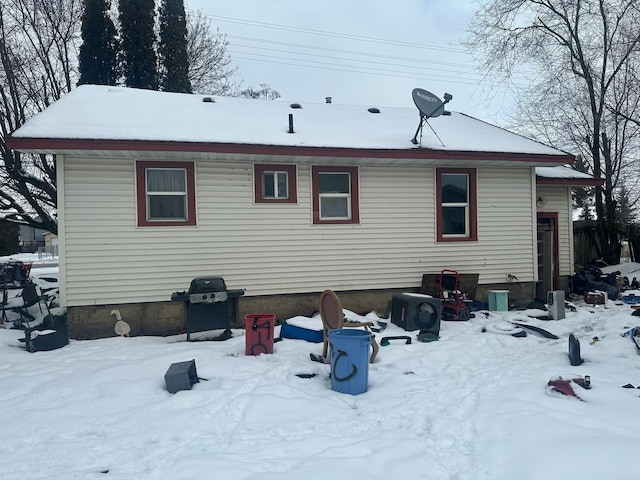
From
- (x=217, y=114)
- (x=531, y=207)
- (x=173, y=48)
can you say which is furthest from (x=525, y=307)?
(x=173, y=48)

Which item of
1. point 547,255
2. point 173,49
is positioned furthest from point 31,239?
point 547,255

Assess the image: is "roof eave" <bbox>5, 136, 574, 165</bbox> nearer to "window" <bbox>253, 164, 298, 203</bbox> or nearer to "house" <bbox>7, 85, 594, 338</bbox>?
"house" <bbox>7, 85, 594, 338</bbox>

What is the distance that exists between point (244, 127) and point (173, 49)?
11.2 m

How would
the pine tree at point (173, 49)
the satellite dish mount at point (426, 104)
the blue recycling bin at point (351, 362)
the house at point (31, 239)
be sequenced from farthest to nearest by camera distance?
the house at point (31, 239)
the pine tree at point (173, 49)
the satellite dish mount at point (426, 104)
the blue recycling bin at point (351, 362)

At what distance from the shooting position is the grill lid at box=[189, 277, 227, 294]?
747cm

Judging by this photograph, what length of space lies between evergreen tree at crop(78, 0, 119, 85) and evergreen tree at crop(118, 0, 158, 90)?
0.88 metres

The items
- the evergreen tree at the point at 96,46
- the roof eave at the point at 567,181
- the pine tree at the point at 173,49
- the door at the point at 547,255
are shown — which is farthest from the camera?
the pine tree at the point at 173,49

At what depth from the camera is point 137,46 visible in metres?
17.2

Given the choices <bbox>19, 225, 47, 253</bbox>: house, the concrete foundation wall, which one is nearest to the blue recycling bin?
the concrete foundation wall

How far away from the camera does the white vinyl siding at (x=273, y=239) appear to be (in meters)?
7.75

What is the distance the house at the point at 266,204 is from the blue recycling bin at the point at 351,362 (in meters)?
3.82

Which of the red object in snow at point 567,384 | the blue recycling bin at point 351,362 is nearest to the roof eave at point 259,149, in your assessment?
the blue recycling bin at point 351,362

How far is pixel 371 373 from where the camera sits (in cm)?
550

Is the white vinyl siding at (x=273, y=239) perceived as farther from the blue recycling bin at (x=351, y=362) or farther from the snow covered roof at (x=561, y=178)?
the blue recycling bin at (x=351, y=362)
